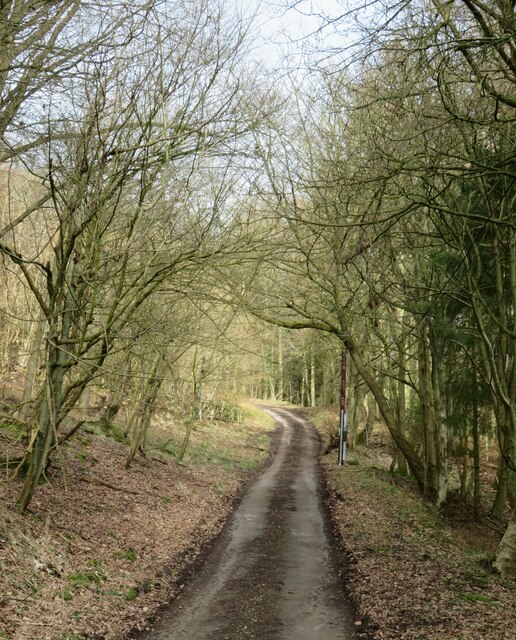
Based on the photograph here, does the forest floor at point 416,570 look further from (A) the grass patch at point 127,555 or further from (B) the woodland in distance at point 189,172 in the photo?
(A) the grass patch at point 127,555

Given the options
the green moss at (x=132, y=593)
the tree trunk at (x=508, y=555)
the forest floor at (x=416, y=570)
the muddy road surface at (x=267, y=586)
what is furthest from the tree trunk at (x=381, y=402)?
the green moss at (x=132, y=593)

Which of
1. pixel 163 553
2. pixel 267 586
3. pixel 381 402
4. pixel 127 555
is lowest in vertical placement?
pixel 267 586

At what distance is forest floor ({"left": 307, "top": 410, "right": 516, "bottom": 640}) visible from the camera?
19.8 ft

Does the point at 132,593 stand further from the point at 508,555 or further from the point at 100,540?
the point at 508,555

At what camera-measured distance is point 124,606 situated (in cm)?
650

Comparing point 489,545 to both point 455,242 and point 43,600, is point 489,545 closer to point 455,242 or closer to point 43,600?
point 455,242

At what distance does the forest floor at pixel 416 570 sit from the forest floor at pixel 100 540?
2.50 m

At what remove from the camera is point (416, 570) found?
789cm

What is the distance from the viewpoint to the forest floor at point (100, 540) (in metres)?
5.76

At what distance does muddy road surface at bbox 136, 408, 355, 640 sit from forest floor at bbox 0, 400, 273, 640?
13.8 inches

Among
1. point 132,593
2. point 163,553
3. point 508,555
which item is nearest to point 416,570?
point 508,555

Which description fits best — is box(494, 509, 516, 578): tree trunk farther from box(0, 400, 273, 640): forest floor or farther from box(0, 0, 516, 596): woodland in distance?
box(0, 400, 273, 640): forest floor

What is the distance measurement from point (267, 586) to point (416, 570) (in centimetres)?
204

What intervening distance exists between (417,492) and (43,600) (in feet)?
38.7
